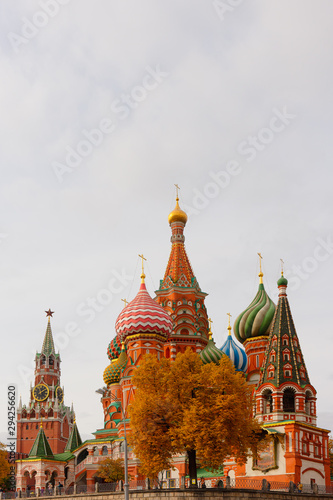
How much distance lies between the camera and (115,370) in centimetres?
6656

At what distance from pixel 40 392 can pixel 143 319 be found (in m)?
42.9

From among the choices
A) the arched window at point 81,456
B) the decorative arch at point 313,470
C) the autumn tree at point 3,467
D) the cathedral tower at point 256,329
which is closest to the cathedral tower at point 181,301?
the cathedral tower at point 256,329

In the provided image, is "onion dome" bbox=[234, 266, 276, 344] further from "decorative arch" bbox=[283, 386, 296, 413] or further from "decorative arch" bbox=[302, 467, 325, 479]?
"decorative arch" bbox=[302, 467, 325, 479]

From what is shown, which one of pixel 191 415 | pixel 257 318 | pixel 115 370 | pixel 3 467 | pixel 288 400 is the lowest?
pixel 3 467

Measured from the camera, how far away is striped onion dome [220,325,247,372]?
6350 centimetres

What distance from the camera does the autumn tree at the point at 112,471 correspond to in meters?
52.1

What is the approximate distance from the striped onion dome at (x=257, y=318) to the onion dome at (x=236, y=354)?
1315mm

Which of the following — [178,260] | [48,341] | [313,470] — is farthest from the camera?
[48,341]

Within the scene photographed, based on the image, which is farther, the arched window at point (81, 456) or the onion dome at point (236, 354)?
the onion dome at point (236, 354)

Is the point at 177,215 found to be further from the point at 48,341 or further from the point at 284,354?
the point at 48,341

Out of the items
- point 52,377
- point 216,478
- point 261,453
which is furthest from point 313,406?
point 52,377

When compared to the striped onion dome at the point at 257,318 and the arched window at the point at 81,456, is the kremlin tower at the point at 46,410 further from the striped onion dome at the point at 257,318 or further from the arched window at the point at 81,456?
the striped onion dome at the point at 257,318

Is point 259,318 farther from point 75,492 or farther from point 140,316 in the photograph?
point 75,492

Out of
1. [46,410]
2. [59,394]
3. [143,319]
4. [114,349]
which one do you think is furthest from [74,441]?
[59,394]
